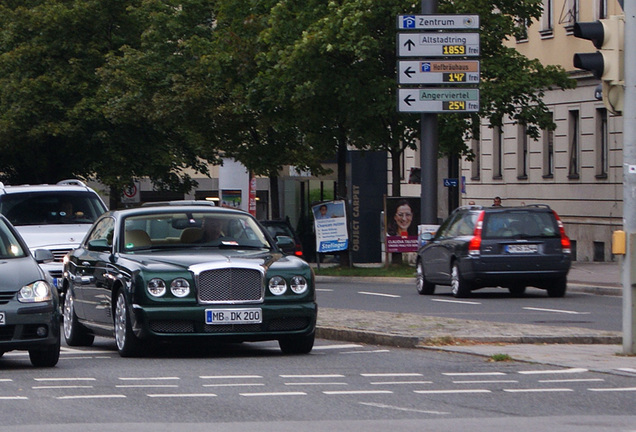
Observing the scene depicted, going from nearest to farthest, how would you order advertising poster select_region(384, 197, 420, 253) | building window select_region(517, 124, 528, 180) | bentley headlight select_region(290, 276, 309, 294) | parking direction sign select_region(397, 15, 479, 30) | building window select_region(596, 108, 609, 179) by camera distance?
bentley headlight select_region(290, 276, 309, 294) < parking direction sign select_region(397, 15, 479, 30) < advertising poster select_region(384, 197, 420, 253) < building window select_region(596, 108, 609, 179) < building window select_region(517, 124, 528, 180)

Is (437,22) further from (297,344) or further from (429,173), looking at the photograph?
(297,344)

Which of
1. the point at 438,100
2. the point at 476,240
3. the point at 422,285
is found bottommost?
the point at 422,285

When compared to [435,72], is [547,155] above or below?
below

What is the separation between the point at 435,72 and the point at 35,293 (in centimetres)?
1802

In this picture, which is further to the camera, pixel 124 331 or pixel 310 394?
pixel 124 331

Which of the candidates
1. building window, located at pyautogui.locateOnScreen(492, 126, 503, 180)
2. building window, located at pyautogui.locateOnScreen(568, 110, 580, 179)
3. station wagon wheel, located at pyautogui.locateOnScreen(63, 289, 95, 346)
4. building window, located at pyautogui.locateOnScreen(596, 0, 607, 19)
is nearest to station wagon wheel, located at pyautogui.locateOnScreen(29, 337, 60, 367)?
station wagon wheel, located at pyautogui.locateOnScreen(63, 289, 95, 346)

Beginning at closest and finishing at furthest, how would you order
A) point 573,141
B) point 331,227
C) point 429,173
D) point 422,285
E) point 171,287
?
point 171,287 < point 422,285 < point 429,173 < point 331,227 < point 573,141

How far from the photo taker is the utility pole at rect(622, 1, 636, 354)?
→ 13.5 m

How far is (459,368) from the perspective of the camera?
12.9m

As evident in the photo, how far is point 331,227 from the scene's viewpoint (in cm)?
3994

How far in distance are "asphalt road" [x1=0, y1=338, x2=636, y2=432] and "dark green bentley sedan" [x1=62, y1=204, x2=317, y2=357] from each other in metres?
0.30

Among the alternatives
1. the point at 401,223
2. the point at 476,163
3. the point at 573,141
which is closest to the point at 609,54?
the point at 401,223

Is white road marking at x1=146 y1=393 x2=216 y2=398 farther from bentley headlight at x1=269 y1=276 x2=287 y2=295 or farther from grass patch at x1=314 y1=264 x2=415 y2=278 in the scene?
grass patch at x1=314 y1=264 x2=415 y2=278

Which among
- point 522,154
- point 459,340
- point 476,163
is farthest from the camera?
point 476,163
